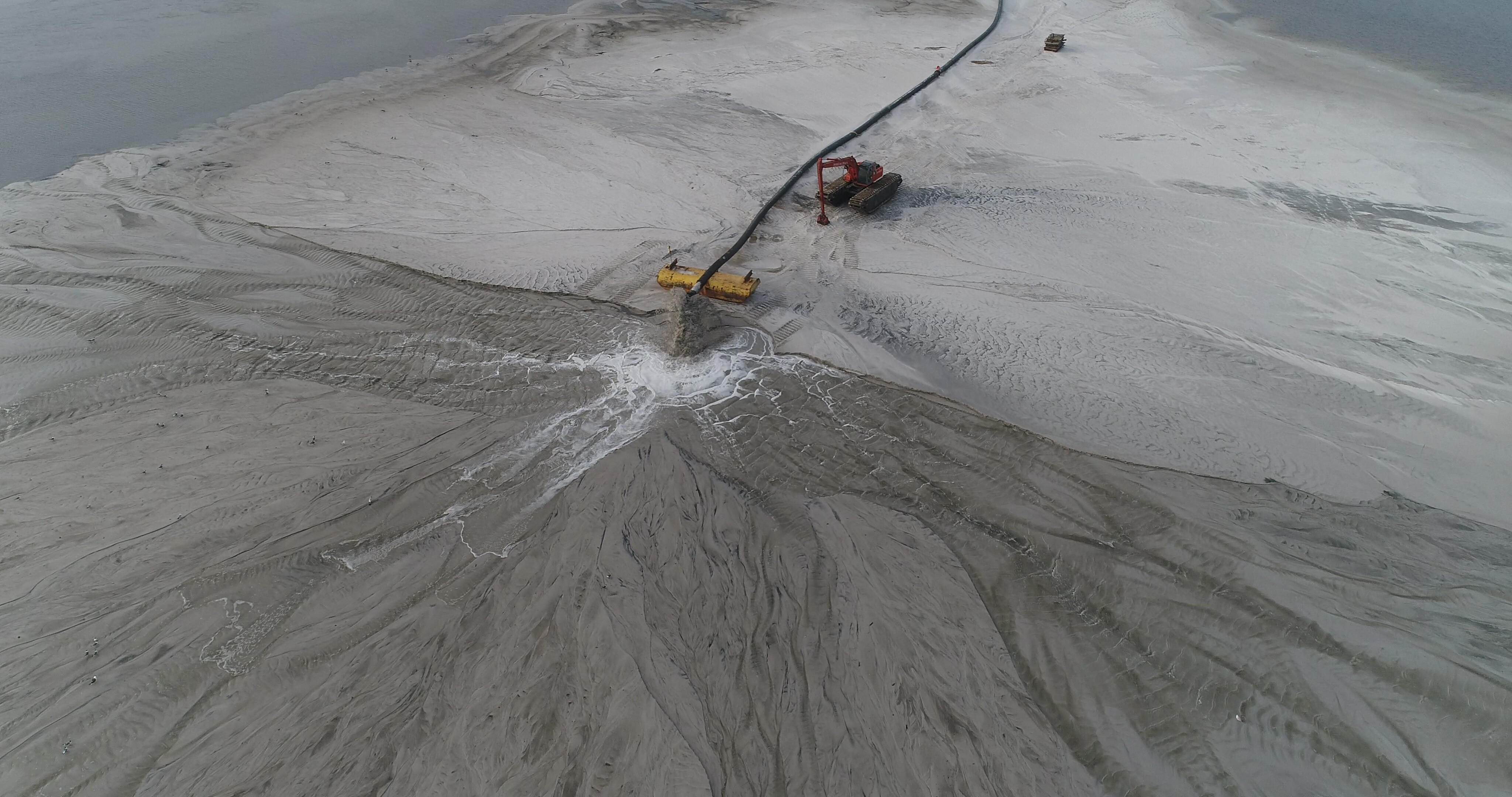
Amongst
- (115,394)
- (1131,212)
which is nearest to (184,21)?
(115,394)

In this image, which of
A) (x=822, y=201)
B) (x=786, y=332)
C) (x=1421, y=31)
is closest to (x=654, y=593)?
(x=786, y=332)

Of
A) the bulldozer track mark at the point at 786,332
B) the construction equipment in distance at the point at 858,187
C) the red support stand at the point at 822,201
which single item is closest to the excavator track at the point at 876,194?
the construction equipment in distance at the point at 858,187

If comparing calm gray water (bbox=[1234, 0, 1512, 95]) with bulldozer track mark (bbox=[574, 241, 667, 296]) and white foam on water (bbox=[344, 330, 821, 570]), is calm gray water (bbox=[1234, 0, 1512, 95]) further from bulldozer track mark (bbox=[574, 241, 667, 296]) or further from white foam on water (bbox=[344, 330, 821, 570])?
white foam on water (bbox=[344, 330, 821, 570])

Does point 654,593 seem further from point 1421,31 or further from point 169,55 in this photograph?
point 1421,31

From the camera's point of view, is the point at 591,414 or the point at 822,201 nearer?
the point at 591,414

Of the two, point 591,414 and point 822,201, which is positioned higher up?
point 822,201

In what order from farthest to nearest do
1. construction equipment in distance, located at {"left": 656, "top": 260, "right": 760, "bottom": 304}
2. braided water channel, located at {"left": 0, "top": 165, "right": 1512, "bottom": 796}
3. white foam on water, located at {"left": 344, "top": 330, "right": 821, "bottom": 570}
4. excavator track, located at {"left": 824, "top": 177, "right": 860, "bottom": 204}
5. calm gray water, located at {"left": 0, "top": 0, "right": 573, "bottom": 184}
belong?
1. calm gray water, located at {"left": 0, "top": 0, "right": 573, "bottom": 184}
2. excavator track, located at {"left": 824, "top": 177, "right": 860, "bottom": 204}
3. construction equipment in distance, located at {"left": 656, "top": 260, "right": 760, "bottom": 304}
4. white foam on water, located at {"left": 344, "top": 330, "right": 821, "bottom": 570}
5. braided water channel, located at {"left": 0, "top": 165, "right": 1512, "bottom": 796}

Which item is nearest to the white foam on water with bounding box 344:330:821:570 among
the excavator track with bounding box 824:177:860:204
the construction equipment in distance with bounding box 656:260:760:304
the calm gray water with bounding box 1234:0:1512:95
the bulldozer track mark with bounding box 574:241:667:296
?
the construction equipment in distance with bounding box 656:260:760:304
